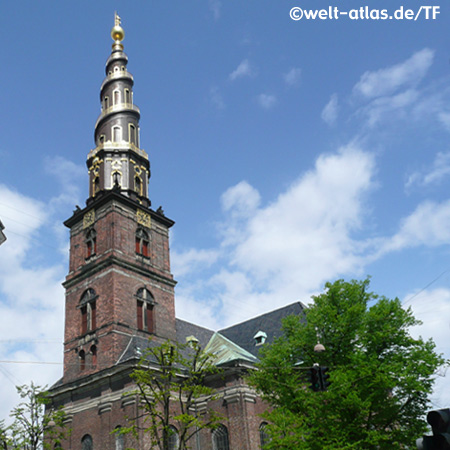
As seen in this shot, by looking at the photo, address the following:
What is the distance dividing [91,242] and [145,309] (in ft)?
23.4

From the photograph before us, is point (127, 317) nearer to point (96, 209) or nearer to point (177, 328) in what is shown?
point (177, 328)

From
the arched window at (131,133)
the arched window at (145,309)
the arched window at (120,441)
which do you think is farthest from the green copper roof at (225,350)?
the arched window at (131,133)

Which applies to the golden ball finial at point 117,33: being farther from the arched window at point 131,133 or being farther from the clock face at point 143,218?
the clock face at point 143,218

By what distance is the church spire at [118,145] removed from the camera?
1722 inches

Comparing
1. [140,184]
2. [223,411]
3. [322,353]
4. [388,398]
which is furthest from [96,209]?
[388,398]

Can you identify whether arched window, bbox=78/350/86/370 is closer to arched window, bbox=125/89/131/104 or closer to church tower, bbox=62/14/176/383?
church tower, bbox=62/14/176/383

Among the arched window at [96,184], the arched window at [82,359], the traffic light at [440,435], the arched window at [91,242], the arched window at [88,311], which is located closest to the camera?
the traffic light at [440,435]

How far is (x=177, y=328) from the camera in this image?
42625mm

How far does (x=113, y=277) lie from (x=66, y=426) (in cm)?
1059

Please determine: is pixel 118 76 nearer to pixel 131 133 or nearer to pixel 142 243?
pixel 131 133

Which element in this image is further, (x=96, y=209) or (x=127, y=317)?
(x=96, y=209)

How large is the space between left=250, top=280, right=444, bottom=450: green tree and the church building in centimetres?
749

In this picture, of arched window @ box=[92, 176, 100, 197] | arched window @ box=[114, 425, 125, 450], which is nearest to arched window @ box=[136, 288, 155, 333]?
arched window @ box=[114, 425, 125, 450]

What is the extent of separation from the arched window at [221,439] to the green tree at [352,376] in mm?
10118
